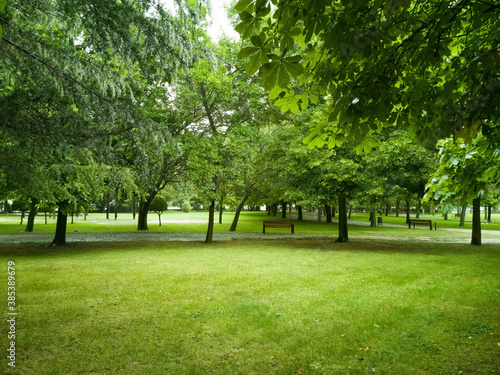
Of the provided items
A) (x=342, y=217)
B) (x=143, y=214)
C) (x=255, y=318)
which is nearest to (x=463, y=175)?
(x=255, y=318)

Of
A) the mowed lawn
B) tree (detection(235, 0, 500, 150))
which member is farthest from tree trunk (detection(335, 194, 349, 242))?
tree (detection(235, 0, 500, 150))

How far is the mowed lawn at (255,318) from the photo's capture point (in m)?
3.69

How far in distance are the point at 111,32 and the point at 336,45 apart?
3984 millimetres

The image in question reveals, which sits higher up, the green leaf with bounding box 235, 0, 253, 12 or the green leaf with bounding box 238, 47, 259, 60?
the green leaf with bounding box 235, 0, 253, 12

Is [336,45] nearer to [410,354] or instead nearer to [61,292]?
[410,354]

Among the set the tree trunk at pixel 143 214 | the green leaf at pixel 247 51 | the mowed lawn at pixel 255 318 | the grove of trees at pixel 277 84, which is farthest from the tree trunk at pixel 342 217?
the tree trunk at pixel 143 214

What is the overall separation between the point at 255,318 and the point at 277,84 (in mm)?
3890

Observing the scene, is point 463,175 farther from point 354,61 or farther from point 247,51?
point 247,51

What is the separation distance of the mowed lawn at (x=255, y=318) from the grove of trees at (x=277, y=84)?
6.72ft

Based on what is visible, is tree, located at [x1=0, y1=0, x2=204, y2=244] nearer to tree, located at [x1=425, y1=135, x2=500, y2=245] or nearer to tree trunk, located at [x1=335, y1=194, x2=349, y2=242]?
tree, located at [x1=425, y1=135, x2=500, y2=245]

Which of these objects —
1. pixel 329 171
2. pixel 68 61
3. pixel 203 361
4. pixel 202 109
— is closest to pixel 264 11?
pixel 203 361

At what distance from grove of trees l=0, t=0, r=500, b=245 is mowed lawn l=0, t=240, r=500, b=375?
6.72 feet

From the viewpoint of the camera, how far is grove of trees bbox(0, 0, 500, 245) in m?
2.41

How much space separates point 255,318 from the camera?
16.4 ft
